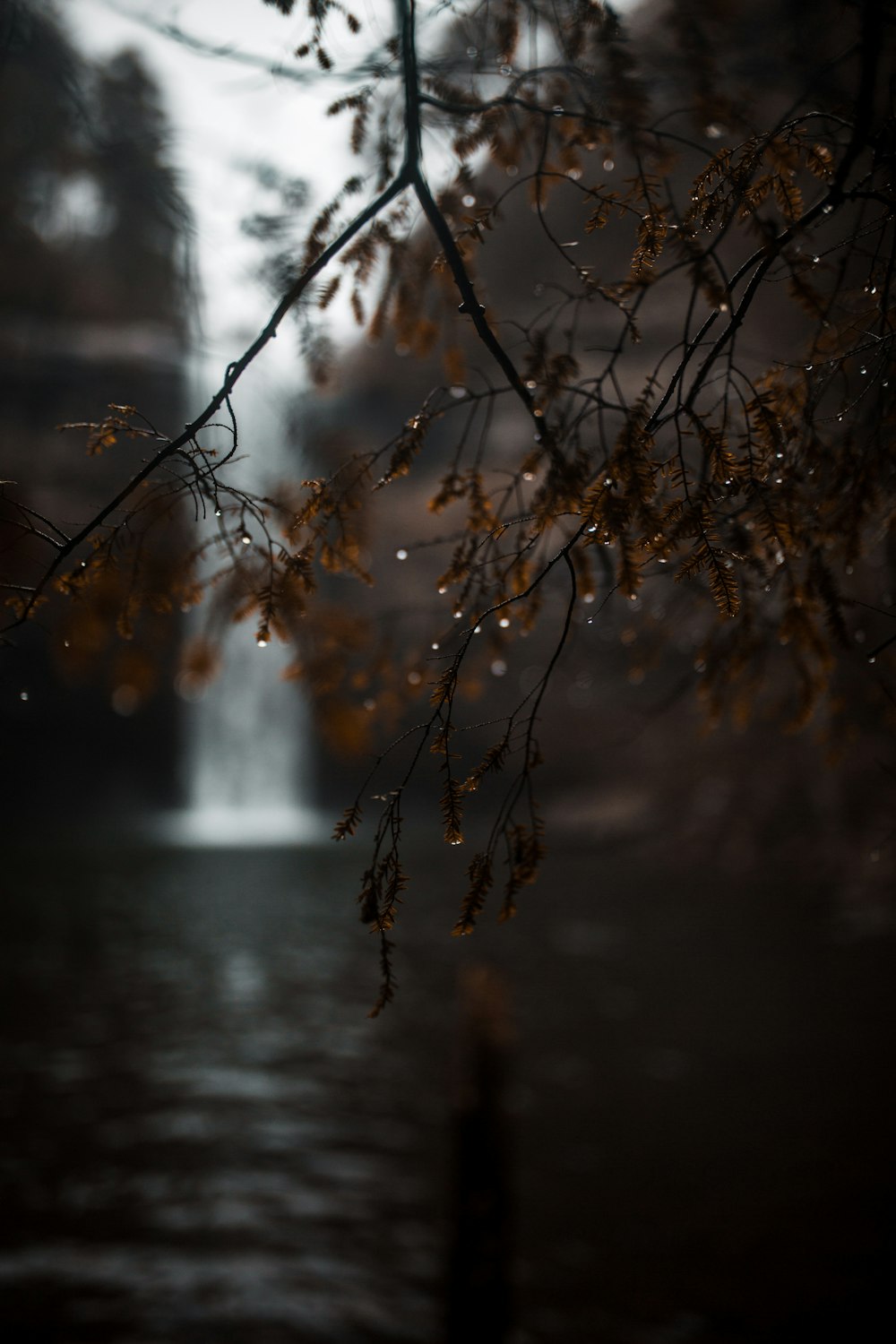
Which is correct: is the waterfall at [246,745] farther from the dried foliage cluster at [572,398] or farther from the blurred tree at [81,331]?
the dried foliage cluster at [572,398]

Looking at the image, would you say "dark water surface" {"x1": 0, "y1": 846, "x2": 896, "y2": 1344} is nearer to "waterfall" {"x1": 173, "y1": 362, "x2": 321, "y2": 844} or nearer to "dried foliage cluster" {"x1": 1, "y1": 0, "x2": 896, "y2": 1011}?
"dried foliage cluster" {"x1": 1, "y1": 0, "x2": 896, "y2": 1011}

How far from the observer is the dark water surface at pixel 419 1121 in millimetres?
5102

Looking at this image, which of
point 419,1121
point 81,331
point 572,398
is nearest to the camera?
point 572,398

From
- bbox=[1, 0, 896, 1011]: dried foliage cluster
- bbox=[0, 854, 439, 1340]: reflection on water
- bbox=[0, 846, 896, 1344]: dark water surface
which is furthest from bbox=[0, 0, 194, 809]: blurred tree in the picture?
bbox=[0, 846, 896, 1344]: dark water surface

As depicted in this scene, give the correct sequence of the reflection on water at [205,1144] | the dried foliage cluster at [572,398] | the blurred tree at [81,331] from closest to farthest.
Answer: the dried foliage cluster at [572,398] → the blurred tree at [81,331] → the reflection on water at [205,1144]

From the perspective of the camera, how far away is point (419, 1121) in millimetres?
7164

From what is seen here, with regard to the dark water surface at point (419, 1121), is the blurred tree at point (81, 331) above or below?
above

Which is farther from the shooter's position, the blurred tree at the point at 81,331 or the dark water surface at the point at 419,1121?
the dark water surface at the point at 419,1121

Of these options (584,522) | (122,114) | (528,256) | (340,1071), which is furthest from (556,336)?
(584,522)

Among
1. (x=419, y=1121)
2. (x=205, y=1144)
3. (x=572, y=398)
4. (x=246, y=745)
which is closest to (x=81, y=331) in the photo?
(x=246, y=745)

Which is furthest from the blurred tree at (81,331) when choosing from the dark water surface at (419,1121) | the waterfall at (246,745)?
the dark water surface at (419,1121)

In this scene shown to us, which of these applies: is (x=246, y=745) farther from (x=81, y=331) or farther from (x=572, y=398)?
(x=572, y=398)

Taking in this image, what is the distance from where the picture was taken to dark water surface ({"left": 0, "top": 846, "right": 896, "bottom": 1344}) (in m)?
5.10

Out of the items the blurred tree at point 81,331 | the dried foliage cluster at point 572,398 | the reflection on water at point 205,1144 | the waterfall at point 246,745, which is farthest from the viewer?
the waterfall at point 246,745
